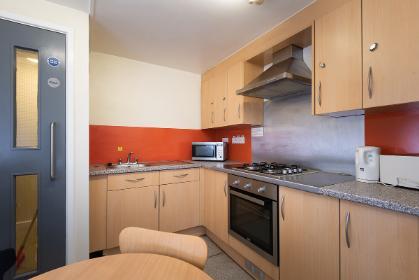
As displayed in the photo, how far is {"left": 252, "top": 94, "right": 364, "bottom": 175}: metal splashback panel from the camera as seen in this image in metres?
→ 1.68

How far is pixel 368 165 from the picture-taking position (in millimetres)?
1355

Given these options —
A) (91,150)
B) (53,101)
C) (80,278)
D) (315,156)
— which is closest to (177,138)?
(91,150)

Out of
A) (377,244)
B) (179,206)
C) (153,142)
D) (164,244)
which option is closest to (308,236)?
(377,244)

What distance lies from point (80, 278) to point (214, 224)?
5.93 ft

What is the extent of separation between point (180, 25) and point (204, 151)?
5.36 ft

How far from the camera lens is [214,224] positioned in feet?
7.65

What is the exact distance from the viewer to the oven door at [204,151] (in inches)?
114

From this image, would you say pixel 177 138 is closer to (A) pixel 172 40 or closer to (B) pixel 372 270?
(A) pixel 172 40

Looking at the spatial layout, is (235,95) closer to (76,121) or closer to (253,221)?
(253,221)

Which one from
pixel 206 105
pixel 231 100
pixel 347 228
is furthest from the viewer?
pixel 206 105

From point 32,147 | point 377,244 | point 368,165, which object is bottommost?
point 377,244

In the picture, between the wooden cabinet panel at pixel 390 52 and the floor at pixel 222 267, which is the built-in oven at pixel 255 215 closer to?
the floor at pixel 222 267

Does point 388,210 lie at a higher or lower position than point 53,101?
lower

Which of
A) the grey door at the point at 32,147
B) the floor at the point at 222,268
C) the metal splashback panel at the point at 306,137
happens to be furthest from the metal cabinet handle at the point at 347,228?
the grey door at the point at 32,147
